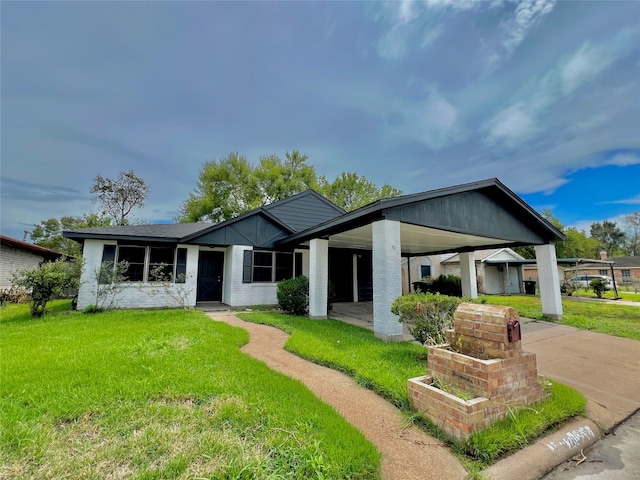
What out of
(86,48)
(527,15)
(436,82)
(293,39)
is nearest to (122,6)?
(86,48)

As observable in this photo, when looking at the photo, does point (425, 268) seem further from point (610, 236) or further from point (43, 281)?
point (610, 236)

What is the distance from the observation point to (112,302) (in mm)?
9531

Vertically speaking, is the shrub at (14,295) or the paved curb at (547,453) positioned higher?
the shrub at (14,295)

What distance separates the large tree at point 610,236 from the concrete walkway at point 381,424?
208 ft

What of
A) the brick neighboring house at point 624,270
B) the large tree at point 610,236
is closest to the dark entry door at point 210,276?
the brick neighboring house at point 624,270

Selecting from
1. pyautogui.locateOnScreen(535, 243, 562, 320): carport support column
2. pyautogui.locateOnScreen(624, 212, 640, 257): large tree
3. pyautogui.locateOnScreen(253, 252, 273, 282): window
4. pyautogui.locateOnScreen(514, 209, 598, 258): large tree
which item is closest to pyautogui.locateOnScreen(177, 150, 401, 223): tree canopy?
pyautogui.locateOnScreen(253, 252, 273, 282): window

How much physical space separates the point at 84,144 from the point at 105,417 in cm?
1073

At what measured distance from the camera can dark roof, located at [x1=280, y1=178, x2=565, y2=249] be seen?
597 centimetres

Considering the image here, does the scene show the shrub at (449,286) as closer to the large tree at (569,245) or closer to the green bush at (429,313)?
the green bush at (429,313)

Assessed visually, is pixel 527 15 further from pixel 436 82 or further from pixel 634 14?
pixel 436 82

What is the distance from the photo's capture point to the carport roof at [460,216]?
19.7 ft

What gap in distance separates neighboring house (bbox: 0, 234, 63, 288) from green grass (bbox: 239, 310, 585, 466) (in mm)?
13875

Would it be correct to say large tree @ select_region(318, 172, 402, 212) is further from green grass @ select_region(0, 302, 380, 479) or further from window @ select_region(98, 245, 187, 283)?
green grass @ select_region(0, 302, 380, 479)

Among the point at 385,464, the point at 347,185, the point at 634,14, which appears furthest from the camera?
the point at 347,185
